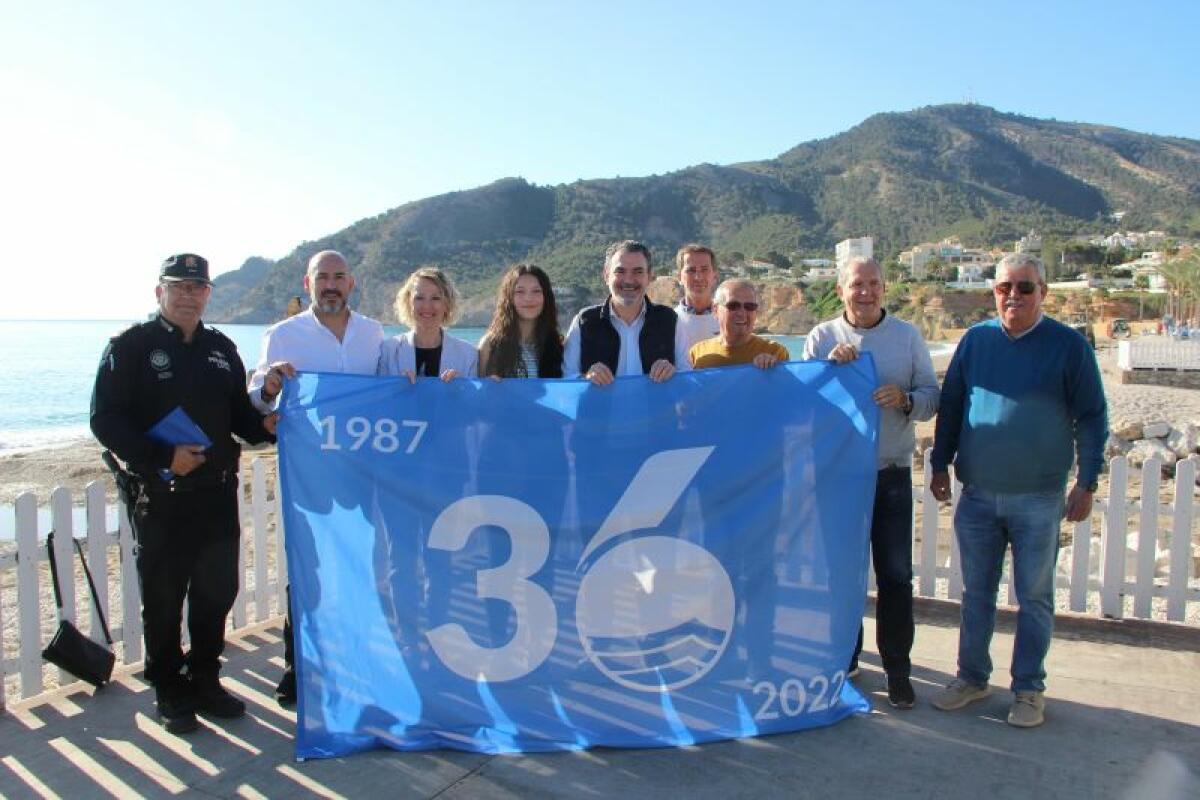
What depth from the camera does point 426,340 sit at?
4.25 metres

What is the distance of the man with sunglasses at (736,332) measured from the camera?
4023mm

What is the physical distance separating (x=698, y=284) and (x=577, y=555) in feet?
6.81

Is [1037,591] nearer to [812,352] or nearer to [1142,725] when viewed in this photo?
[1142,725]

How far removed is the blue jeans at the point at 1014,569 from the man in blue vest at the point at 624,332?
1550 millimetres

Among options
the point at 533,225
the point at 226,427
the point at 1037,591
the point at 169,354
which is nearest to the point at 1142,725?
the point at 1037,591

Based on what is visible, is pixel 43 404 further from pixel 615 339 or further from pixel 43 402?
pixel 615 339

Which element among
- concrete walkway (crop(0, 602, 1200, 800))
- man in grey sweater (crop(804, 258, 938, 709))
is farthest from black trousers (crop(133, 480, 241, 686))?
man in grey sweater (crop(804, 258, 938, 709))

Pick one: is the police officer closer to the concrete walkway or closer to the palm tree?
the concrete walkway

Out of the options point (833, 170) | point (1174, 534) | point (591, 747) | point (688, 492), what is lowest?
point (591, 747)

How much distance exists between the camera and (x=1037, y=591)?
380 centimetres

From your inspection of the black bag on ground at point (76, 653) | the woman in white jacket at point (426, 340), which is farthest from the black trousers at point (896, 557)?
the black bag on ground at point (76, 653)

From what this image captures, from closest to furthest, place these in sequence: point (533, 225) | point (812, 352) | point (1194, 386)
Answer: point (812, 352) → point (1194, 386) → point (533, 225)

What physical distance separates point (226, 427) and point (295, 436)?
0.42m

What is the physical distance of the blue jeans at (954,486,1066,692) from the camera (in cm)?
376
